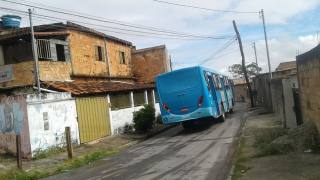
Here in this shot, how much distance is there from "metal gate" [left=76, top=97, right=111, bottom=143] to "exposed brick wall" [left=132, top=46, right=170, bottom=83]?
17452mm

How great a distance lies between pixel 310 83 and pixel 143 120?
1527 cm

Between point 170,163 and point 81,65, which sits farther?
point 81,65

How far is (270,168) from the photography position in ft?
34.2

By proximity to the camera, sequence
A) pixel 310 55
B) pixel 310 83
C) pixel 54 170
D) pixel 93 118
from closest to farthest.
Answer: pixel 310 55, pixel 310 83, pixel 54 170, pixel 93 118

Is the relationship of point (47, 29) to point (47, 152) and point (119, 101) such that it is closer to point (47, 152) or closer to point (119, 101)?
point (119, 101)

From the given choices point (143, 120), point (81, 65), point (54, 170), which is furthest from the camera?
point (81, 65)

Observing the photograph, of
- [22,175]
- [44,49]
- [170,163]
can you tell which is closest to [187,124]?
[44,49]

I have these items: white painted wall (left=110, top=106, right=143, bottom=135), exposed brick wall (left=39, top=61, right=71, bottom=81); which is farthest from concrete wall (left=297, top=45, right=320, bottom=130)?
exposed brick wall (left=39, top=61, right=71, bottom=81)

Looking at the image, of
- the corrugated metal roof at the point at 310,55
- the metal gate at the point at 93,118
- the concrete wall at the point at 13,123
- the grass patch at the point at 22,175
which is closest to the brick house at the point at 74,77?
the metal gate at the point at 93,118

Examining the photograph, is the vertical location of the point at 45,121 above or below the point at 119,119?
above

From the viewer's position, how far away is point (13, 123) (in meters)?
19.7

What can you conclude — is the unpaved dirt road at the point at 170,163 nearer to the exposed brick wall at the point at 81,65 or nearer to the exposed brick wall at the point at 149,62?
the exposed brick wall at the point at 81,65

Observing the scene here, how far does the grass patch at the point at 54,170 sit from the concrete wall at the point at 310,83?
7611 mm

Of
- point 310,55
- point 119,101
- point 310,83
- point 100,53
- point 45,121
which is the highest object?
point 100,53
